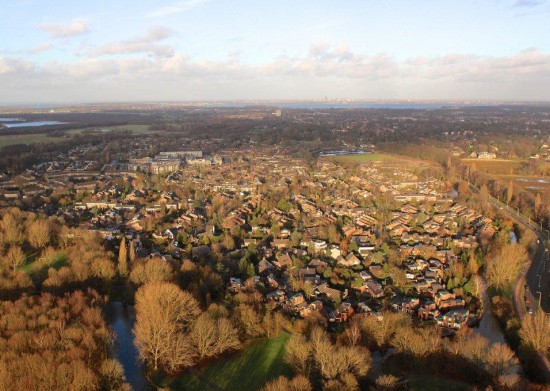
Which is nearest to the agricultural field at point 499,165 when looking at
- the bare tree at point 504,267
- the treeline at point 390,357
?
the bare tree at point 504,267

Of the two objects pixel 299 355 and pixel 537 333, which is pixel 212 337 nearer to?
pixel 299 355

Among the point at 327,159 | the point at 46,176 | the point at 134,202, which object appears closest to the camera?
the point at 134,202

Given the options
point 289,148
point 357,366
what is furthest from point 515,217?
point 289,148

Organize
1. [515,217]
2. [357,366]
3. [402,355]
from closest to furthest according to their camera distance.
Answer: [357,366] < [402,355] < [515,217]

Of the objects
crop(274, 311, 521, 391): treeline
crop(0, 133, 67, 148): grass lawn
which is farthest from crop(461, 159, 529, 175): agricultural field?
crop(0, 133, 67, 148): grass lawn

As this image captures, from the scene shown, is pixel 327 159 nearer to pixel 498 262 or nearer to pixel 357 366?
pixel 498 262

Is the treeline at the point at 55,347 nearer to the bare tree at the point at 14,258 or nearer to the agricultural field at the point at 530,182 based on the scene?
the bare tree at the point at 14,258
